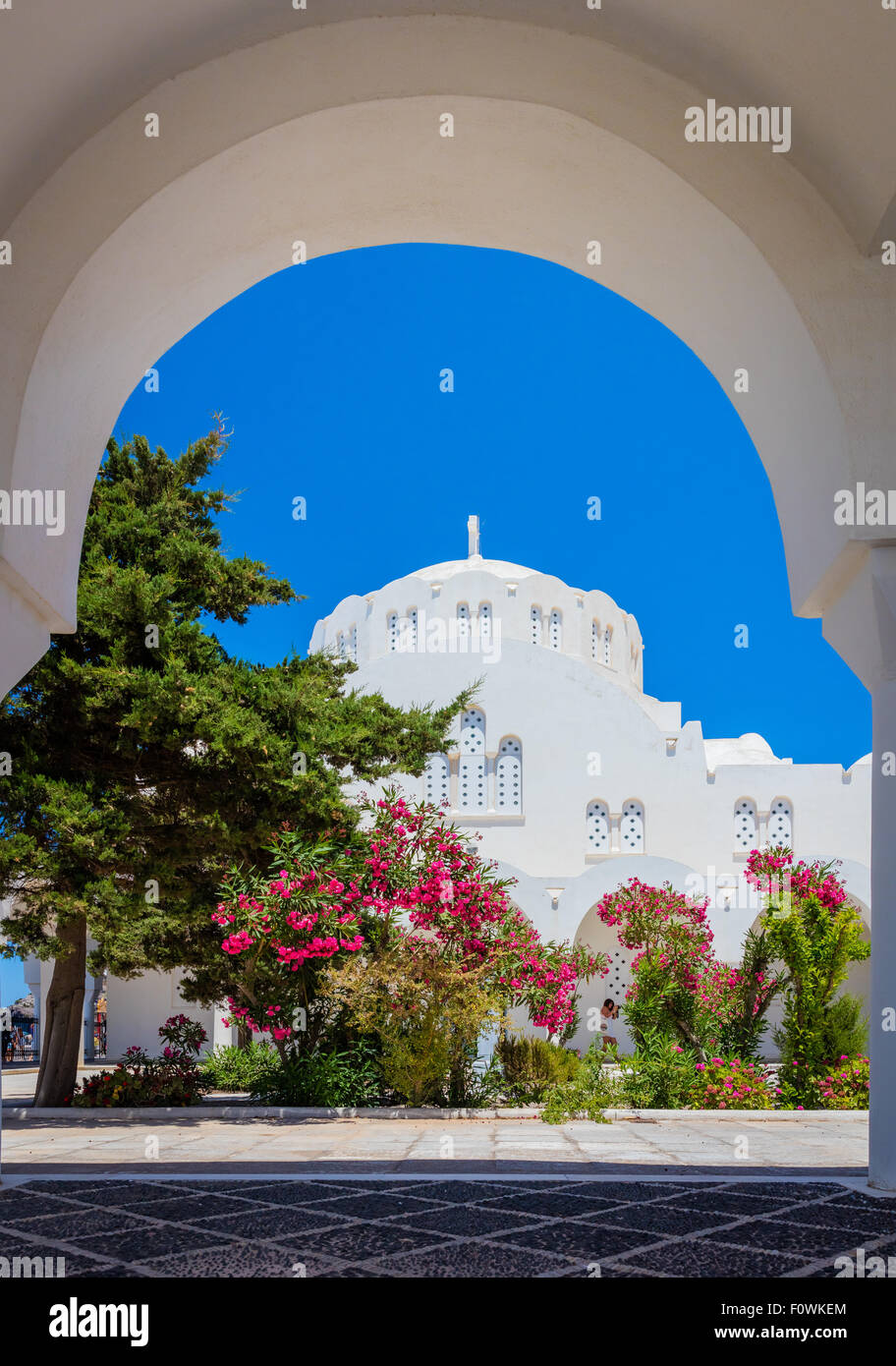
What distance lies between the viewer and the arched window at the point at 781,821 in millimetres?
25016

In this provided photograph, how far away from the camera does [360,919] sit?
1084 cm

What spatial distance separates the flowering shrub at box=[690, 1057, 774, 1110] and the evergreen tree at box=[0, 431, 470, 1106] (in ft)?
13.6

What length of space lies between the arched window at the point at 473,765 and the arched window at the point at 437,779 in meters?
0.30

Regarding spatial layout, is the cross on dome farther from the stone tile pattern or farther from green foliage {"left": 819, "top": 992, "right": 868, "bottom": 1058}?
the stone tile pattern

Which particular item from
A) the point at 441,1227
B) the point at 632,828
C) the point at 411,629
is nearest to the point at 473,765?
the point at 632,828

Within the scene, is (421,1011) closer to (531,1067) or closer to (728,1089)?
(531,1067)

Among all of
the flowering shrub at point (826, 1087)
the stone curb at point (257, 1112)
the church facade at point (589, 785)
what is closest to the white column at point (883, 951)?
the stone curb at point (257, 1112)

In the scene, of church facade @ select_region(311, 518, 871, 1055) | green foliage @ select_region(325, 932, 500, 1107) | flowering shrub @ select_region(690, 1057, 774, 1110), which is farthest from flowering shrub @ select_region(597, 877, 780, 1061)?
church facade @ select_region(311, 518, 871, 1055)

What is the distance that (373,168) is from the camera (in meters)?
4.87

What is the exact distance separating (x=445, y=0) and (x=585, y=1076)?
913 cm

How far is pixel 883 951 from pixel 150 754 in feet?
25.6

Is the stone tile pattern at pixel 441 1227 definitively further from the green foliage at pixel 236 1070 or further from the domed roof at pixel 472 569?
the domed roof at pixel 472 569
